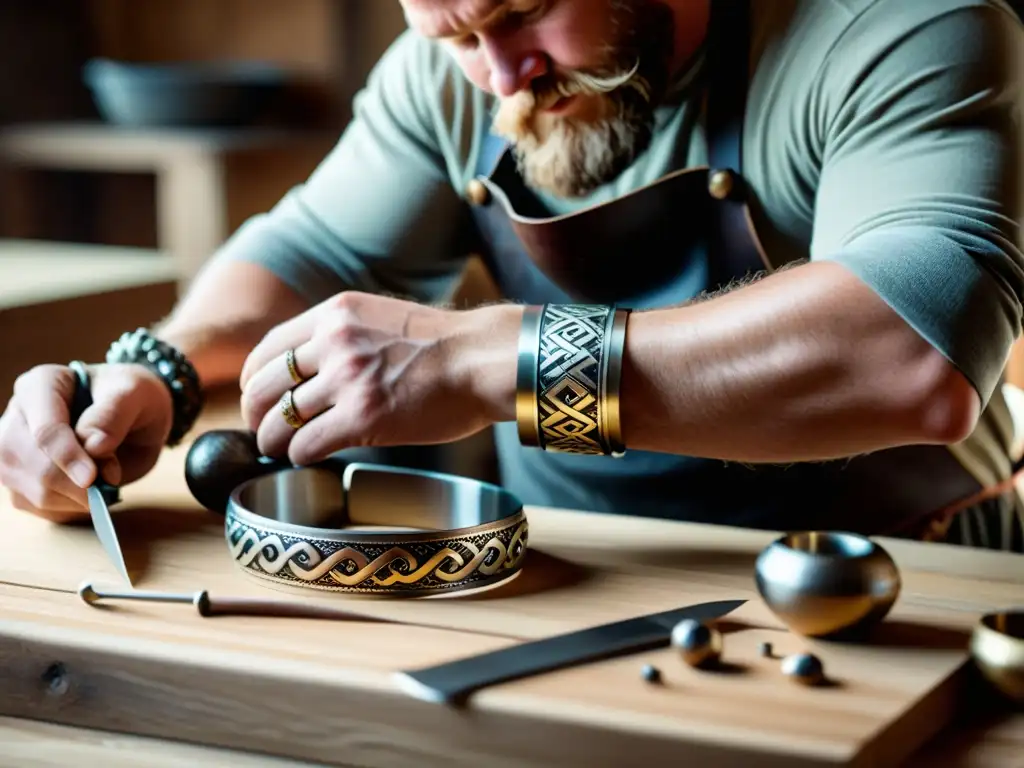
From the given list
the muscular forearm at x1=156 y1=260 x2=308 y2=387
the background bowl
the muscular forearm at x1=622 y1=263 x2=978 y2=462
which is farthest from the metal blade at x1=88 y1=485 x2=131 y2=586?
the background bowl

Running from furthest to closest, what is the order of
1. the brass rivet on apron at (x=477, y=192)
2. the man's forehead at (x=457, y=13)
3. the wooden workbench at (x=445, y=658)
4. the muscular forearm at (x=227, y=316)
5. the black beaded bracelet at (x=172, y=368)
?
the brass rivet on apron at (x=477, y=192)
the muscular forearm at (x=227, y=316)
the black beaded bracelet at (x=172, y=368)
the man's forehead at (x=457, y=13)
the wooden workbench at (x=445, y=658)

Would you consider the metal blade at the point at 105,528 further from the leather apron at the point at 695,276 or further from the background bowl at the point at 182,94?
the background bowl at the point at 182,94

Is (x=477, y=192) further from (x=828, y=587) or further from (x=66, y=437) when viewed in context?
A: (x=828, y=587)

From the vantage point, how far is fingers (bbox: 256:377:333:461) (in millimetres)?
1117

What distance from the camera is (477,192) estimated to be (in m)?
1.55

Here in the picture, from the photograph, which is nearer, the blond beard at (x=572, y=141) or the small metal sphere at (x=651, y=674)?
the small metal sphere at (x=651, y=674)

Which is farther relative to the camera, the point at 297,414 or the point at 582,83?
the point at 582,83

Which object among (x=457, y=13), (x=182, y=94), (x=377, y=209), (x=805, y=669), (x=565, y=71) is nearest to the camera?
(x=805, y=669)

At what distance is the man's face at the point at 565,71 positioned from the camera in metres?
Answer: 1.26

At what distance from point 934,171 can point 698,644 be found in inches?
19.5

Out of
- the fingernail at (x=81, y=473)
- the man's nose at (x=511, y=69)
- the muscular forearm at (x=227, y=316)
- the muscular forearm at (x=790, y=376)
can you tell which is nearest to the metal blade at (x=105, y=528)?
the fingernail at (x=81, y=473)

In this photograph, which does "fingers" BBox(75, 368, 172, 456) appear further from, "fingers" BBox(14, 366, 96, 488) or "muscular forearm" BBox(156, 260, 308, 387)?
"muscular forearm" BBox(156, 260, 308, 387)

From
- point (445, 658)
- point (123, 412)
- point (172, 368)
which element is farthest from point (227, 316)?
point (445, 658)

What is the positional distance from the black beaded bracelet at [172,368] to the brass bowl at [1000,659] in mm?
792
